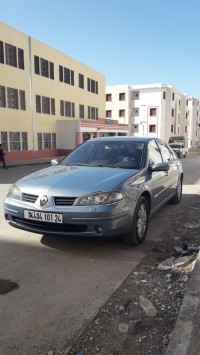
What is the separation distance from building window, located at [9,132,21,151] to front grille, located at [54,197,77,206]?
19785 millimetres

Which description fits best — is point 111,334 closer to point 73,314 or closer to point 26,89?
point 73,314

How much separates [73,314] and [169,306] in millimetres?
913

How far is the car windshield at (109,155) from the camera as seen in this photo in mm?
4773

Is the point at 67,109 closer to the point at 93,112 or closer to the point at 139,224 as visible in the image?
the point at 93,112

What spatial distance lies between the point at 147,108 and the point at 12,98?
3205cm

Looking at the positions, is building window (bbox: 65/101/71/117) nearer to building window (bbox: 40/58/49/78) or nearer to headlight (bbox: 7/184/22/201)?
building window (bbox: 40/58/49/78)

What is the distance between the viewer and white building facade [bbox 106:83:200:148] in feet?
162

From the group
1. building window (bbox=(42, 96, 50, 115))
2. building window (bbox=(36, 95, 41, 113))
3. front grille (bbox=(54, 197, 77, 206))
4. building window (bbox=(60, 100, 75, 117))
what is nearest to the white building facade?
building window (bbox=(60, 100, 75, 117))

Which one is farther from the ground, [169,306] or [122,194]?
[122,194]

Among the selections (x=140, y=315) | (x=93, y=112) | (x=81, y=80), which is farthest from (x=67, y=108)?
(x=140, y=315)

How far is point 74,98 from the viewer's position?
3067 centimetres

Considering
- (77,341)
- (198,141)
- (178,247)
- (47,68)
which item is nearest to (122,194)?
(178,247)

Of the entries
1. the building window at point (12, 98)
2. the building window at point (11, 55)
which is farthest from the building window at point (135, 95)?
the building window at point (12, 98)

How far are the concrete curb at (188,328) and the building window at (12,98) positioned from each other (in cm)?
2187
